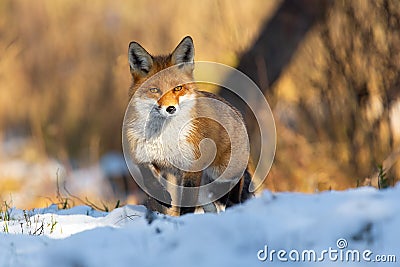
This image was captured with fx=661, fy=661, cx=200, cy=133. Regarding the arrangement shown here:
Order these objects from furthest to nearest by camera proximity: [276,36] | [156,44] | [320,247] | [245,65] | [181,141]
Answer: [156,44], [276,36], [245,65], [181,141], [320,247]

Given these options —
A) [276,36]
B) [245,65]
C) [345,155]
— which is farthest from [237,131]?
[276,36]

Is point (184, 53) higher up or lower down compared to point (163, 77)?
higher up

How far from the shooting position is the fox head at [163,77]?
5227 mm

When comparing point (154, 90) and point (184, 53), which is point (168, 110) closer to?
point (154, 90)

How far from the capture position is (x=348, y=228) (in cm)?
315

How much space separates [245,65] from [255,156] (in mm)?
1801

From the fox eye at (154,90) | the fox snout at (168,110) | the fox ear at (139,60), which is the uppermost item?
the fox ear at (139,60)

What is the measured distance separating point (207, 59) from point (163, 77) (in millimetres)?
7432

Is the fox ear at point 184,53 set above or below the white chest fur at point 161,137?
above

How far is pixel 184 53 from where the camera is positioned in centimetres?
545

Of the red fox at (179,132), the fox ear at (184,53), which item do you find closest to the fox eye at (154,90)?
the red fox at (179,132)

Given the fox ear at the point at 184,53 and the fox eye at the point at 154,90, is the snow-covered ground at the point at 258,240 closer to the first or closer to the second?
the fox eye at the point at 154,90

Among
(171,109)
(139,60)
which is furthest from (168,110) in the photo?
(139,60)

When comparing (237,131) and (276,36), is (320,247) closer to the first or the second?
(237,131)
